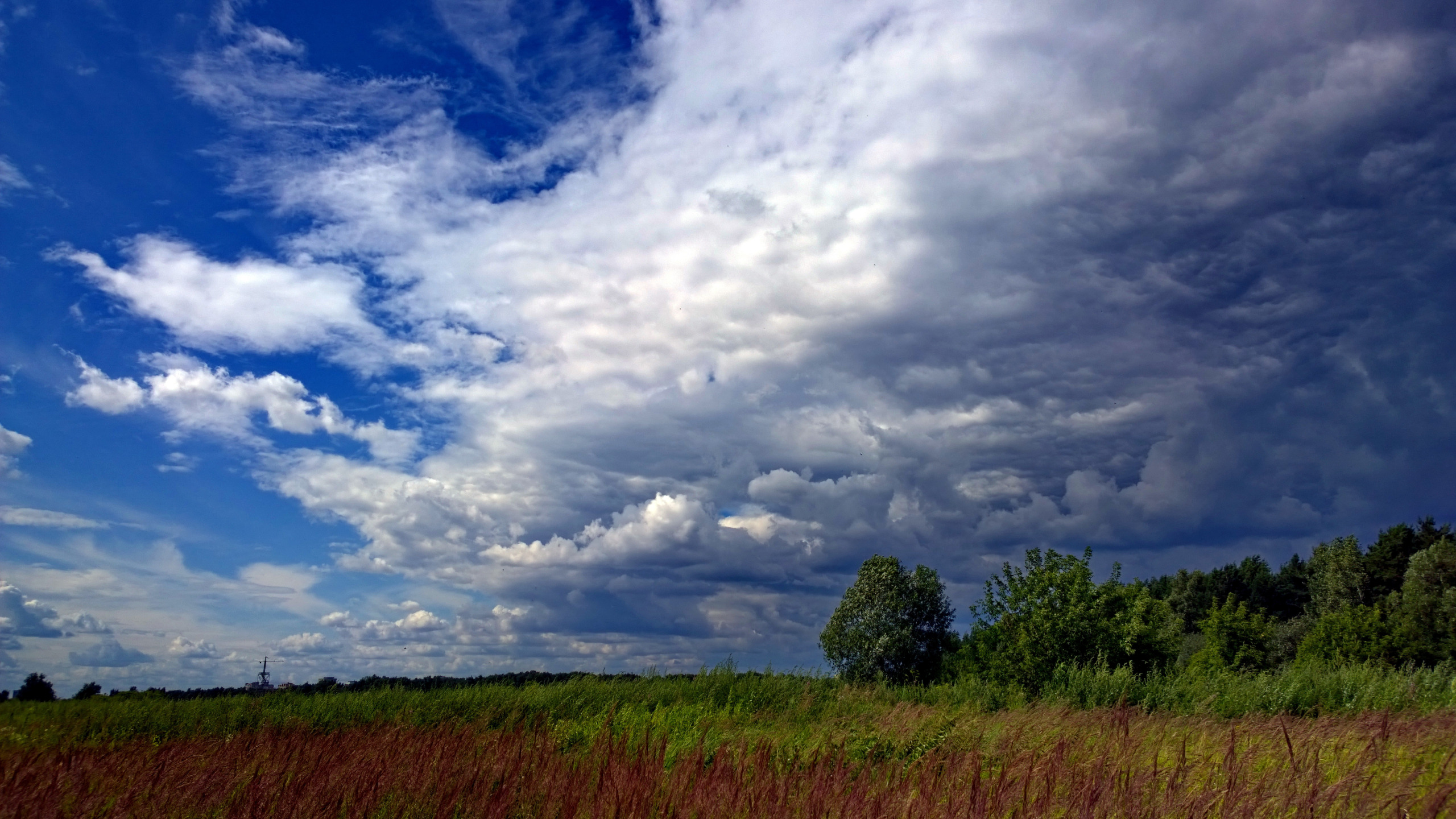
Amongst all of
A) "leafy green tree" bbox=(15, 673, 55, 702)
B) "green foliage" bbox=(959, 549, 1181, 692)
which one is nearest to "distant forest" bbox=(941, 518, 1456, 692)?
"green foliage" bbox=(959, 549, 1181, 692)

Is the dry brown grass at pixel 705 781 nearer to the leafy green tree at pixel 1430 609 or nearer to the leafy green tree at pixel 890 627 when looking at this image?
the leafy green tree at pixel 890 627

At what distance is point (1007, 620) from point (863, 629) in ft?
25.0

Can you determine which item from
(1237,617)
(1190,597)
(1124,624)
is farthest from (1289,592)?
(1124,624)

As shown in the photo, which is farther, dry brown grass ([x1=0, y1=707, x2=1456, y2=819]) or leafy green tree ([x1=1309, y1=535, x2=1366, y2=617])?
leafy green tree ([x1=1309, y1=535, x2=1366, y2=617])

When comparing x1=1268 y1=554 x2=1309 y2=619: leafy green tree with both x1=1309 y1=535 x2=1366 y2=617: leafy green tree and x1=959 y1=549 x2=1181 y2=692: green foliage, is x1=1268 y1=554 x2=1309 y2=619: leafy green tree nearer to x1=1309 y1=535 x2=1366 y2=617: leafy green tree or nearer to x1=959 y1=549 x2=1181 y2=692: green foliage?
x1=1309 y1=535 x2=1366 y2=617: leafy green tree

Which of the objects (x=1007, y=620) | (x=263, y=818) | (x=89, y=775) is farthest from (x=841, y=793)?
(x=1007, y=620)

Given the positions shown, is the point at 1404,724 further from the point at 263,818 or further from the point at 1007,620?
the point at 1007,620

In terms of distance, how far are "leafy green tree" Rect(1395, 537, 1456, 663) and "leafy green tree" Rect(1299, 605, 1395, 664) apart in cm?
97

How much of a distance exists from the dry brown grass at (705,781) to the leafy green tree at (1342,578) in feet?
222

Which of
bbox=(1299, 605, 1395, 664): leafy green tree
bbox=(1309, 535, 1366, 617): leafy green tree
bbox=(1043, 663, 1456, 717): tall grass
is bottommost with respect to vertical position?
bbox=(1043, 663, 1456, 717): tall grass

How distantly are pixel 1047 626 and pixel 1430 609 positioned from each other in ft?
110

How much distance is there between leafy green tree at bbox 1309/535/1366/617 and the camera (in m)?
65.5

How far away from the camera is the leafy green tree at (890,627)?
39.9 m

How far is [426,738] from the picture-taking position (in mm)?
9320
